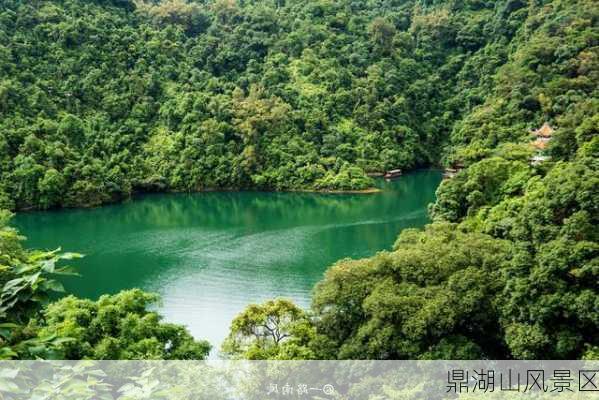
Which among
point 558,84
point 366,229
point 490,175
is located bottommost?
point 366,229

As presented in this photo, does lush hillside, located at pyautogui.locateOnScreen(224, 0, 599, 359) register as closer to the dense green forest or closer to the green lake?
the dense green forest

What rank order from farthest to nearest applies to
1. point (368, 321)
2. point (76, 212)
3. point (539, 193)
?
point (76, 212), point (539, 193), point (368, 321)

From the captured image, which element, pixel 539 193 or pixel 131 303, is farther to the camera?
pixel 539 193

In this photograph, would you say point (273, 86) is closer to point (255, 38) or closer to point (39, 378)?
point (255, 38)

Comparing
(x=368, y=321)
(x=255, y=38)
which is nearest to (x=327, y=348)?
(x=368, y=321)

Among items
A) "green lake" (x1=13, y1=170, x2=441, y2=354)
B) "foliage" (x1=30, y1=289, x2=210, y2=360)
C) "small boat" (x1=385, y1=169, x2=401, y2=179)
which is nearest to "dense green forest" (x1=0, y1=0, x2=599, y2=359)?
"foliage" (x1=30, y1=289, x2=210, y2=360)

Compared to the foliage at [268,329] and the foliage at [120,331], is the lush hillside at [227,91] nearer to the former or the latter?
the foliage at [120,331]
